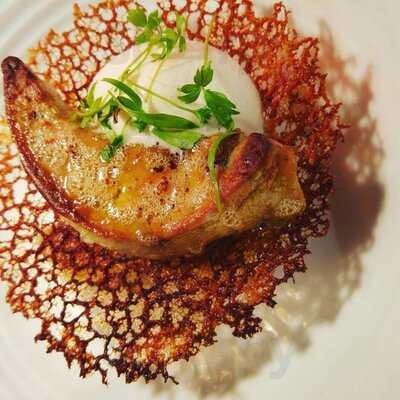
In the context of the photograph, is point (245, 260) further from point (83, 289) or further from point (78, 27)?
point (78, 27)

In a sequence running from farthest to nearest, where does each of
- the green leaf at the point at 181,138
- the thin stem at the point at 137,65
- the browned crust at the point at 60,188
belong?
the thin stem at the point at 137,65
the green leaf at the point at 181,138
the browned crust at the point at 60,188

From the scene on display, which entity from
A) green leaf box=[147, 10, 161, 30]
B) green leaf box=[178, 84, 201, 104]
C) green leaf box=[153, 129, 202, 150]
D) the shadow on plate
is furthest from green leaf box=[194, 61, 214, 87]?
the shadow on plate

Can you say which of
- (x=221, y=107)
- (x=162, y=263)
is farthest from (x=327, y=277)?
(x=221, y=107)

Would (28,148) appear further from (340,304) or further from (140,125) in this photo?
(340,304)

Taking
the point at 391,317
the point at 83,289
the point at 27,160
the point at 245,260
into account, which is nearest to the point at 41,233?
the point at 83,289

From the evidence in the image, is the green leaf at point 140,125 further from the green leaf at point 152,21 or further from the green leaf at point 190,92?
the green leaf at point 152,21

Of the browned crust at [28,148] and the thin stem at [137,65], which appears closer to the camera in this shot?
the browned crust at [28,148]

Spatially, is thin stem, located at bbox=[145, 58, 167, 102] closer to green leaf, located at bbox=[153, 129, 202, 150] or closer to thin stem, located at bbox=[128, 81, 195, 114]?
thin stem, located at bbox=[128, 81, 195, 114]

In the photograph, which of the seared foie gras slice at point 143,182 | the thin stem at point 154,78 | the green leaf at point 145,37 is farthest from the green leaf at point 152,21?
the seared foie gras slice at point 143,182
